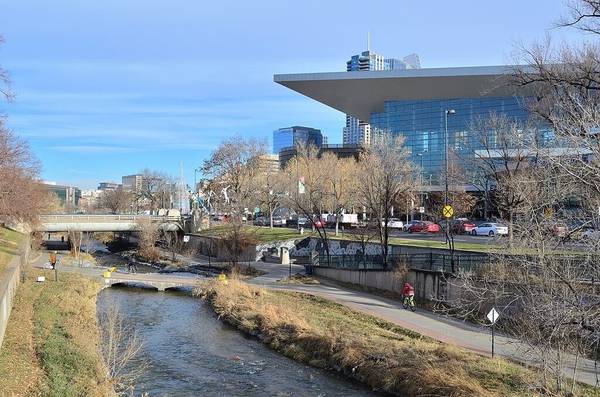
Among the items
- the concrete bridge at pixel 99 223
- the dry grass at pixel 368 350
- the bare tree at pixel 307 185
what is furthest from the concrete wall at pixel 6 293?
the concrete bridge at pixel 99 223

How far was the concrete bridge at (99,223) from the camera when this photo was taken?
229 ft

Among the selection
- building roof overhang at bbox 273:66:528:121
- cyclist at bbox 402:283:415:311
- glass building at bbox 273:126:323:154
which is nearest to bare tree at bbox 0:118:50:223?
cyclist at bbox 402:283:415:311

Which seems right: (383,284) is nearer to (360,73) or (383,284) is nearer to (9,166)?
(9,166)

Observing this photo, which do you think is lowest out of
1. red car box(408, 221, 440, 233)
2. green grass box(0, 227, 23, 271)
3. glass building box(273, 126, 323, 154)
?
green grass box(0, 227, 23, 271)

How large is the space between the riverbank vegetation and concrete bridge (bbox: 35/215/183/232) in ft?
133

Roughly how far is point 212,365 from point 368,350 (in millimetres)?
5681

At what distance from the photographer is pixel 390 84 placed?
87.1 m

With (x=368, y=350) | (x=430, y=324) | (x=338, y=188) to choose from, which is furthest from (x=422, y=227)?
(x=368, y=350)

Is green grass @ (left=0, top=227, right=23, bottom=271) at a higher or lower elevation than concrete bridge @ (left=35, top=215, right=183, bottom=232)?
lower

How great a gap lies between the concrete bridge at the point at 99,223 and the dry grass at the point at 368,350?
43.9 meters

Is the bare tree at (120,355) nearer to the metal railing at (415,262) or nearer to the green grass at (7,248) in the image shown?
the green grass at (7,248)

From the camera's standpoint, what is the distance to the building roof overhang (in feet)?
261

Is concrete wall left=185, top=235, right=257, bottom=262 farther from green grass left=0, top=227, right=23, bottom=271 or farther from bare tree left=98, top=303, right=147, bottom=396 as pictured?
bare tree left=98, top=303, right=147, bottom=396

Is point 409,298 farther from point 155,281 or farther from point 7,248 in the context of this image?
point 7,248
